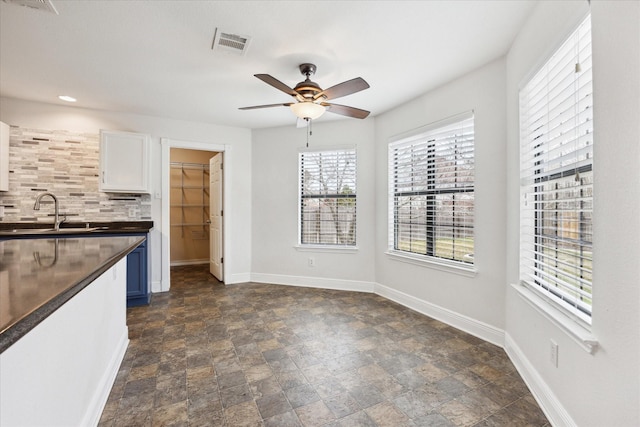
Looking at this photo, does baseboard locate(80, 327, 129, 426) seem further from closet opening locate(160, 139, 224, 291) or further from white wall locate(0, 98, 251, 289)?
closet opening locate(160, 139, 224, 291)

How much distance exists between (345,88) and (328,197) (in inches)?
87.3

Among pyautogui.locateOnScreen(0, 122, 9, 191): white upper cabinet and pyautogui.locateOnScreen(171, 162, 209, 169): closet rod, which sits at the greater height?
pyautogui.locateOnScreen(171, 162, 209, 169): closet rod

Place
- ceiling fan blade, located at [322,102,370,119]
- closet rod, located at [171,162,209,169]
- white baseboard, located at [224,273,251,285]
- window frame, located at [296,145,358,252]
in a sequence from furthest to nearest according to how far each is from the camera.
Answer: closet rod, located at [171,162,209,169]
white baseboard, located at [224,273,251,285]
window frame, located at [296,145,358,252]
ceiling fan blade, located at [322,102,370,119]

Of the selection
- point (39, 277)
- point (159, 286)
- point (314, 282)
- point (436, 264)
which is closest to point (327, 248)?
point (314, 282)

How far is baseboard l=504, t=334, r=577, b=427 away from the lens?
5.22 feet

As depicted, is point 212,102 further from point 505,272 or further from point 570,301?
point 570,301

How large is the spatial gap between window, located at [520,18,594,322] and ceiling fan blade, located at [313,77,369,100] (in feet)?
3.80

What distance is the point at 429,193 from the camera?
3.36 metres

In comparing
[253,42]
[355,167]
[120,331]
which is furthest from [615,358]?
[355,167]

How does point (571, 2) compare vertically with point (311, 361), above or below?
above

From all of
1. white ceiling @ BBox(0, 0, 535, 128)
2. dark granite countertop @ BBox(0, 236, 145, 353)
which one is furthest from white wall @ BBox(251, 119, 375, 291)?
dark granite countertop @ BBox(0, 236, 145, 353)

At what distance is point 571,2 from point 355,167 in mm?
2860

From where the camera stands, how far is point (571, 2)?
158cm

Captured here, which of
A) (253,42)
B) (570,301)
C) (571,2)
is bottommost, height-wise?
(570,301)
